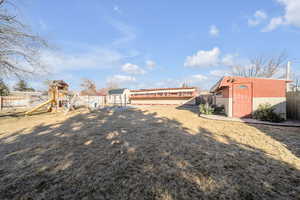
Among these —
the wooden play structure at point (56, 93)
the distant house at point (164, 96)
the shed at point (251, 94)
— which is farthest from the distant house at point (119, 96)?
the shed at point (251, 94)

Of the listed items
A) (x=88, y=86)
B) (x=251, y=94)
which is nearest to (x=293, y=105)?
(x=251, y=94)

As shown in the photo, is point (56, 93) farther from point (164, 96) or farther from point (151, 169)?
point (164, 96)

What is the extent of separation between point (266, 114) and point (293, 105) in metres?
1.83

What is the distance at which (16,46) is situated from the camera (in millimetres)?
7730

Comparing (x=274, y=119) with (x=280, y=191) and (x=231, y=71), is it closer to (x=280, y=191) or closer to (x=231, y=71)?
(x=280, y=191)

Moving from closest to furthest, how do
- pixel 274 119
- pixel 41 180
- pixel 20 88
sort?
1. pixel 41 180
2. pixel 274 119
3. pixel 20 88

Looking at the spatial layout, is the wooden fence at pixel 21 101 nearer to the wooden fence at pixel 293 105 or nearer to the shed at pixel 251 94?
the shed at pixel 251 94

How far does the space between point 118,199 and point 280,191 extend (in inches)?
93.9

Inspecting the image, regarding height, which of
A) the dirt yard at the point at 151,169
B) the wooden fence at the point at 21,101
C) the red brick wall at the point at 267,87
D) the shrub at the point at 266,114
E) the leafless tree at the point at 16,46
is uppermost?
the leafless tree at the point at 16,46

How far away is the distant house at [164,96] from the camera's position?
1859cm

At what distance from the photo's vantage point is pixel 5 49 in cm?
754

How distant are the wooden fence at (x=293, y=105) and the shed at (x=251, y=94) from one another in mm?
445

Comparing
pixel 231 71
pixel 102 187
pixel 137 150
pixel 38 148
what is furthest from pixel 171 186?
pixel 231 71

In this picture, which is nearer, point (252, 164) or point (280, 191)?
point (280, 191)
